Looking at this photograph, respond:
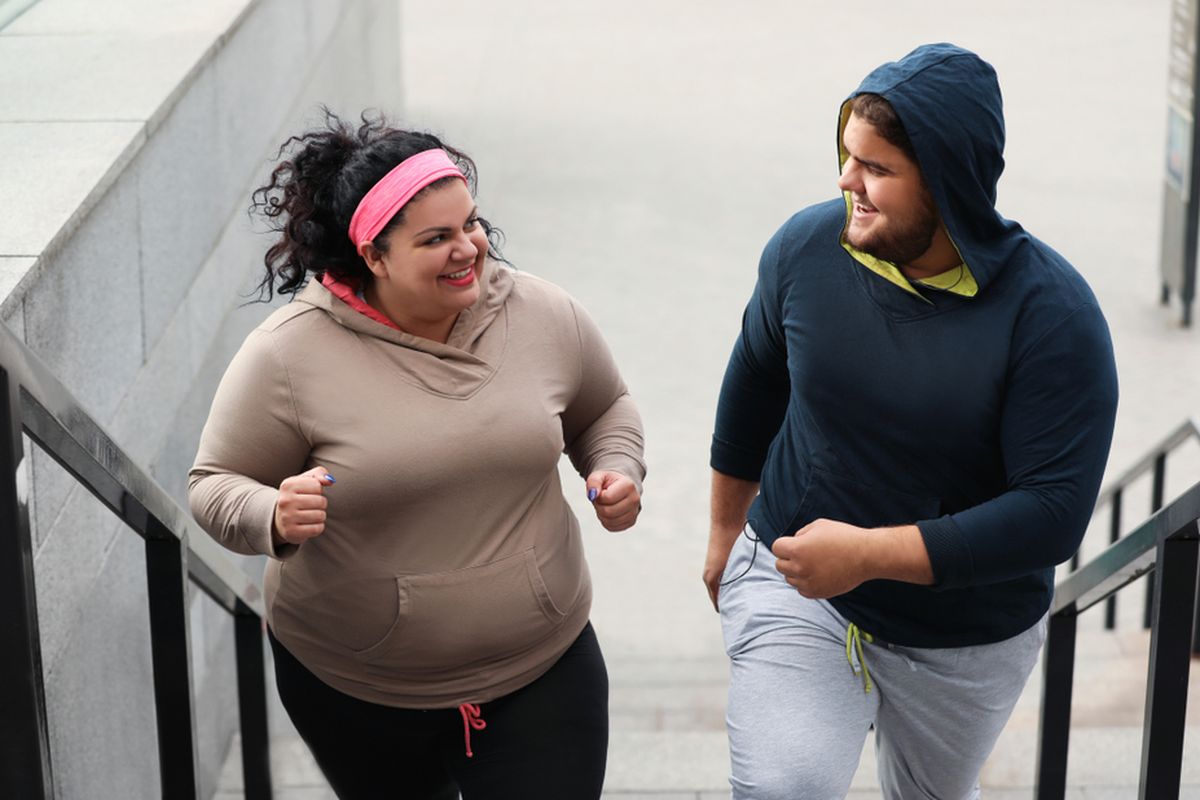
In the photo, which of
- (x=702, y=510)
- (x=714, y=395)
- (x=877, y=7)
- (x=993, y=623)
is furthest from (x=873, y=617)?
(x=877, y=7)

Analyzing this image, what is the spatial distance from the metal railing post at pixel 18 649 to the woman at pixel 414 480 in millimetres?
566

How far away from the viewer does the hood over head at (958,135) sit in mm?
2496

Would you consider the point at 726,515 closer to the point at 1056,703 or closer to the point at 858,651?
the point at 858,651

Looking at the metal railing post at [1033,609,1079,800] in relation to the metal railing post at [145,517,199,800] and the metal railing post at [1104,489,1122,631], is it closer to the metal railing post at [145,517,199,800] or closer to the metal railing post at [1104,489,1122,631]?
the metal railing post at [145,517,199,800]

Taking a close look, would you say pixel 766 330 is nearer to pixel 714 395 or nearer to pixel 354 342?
pixel 354 342

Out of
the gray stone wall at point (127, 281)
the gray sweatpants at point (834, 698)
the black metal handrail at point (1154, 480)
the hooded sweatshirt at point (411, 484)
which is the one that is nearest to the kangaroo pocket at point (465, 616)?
the hooded sweatshirt at point (411, 484)

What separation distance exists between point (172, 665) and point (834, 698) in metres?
1.13

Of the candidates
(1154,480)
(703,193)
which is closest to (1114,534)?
(1154,480)

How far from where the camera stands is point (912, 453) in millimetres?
2656

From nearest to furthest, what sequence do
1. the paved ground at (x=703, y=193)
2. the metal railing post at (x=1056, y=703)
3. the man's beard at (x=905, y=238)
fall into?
1. the man's beard at (x=905, y=238)
2. the metal railing post at (x=1056, y=703)
3. the paved ground at (x=703, y=193)

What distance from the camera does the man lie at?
2.53m

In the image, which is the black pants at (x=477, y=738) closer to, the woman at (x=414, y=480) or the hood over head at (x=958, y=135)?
the woman at (x=414, y=480)

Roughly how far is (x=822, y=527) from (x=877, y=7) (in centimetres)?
1569

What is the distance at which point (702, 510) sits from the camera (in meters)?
7.72
